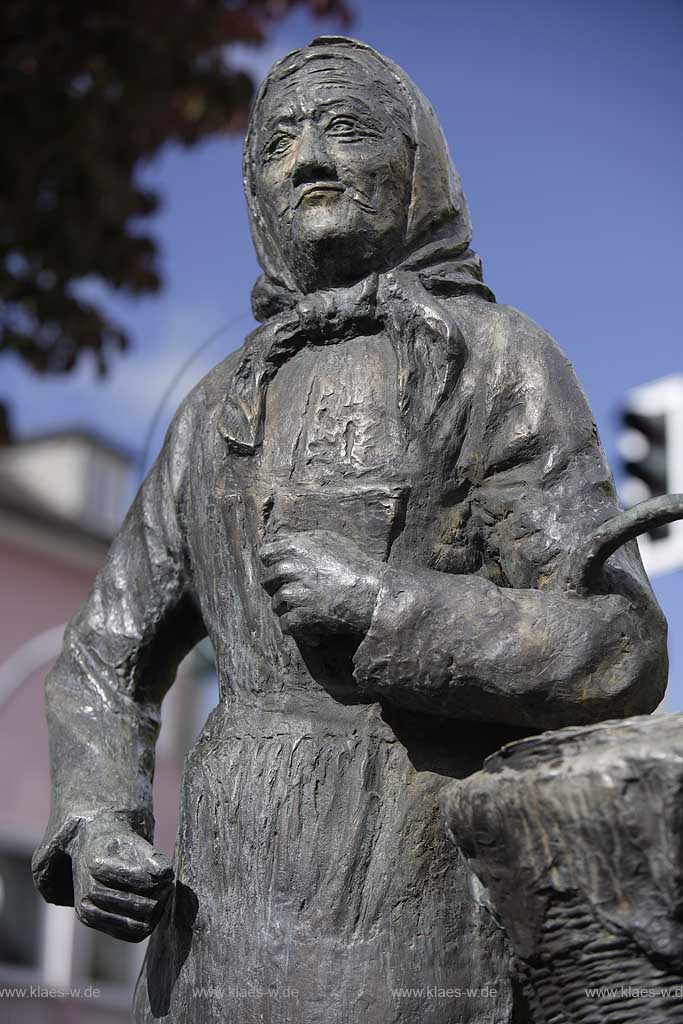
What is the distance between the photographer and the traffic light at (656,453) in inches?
299

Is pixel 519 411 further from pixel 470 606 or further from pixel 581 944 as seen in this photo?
pixel 581 944

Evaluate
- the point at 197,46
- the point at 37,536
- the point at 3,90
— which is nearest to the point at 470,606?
the point at 3,90

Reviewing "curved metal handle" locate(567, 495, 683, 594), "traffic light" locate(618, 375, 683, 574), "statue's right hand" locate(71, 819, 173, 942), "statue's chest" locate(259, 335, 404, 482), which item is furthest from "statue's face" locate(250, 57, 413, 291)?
"traffic light" locate(618, 375, 683, 574)

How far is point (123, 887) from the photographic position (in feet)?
9.47

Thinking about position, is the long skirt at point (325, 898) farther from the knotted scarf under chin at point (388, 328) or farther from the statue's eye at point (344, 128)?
the statue's eye at point (344, 128)

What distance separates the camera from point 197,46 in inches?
405

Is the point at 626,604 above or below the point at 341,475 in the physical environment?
below

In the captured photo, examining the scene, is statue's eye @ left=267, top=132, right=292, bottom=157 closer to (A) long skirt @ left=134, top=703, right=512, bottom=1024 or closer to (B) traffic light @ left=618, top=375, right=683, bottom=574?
(A) long skirt @ left=134, top=703, right=512, bottom=1024

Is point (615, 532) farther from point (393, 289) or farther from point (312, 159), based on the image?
point (312, 159)

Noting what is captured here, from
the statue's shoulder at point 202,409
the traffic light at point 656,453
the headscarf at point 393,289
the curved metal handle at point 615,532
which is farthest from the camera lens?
the traffic light at point 656,453

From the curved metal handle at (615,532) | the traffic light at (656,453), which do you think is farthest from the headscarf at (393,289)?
the traffic light at (656,453)

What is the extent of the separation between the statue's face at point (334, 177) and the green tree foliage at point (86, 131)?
6608mm

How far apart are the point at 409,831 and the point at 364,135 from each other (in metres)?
1.44

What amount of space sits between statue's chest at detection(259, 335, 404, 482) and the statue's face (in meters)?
0.19
